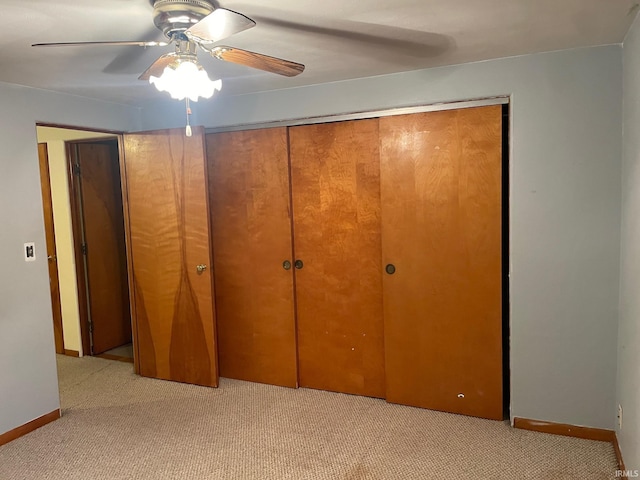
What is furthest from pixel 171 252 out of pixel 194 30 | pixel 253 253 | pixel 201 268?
pixel 194 30

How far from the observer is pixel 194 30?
153 centimetres

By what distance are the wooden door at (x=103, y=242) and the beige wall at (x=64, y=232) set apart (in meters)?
A: 0.11

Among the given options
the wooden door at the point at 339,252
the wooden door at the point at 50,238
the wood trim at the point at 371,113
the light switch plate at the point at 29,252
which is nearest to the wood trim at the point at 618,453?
the wooden door at the point at 339,252

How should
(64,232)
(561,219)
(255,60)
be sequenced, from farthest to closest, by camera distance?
1. (64,232)
2. (561,219)
3. (255,60)

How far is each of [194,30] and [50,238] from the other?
11.3 ft

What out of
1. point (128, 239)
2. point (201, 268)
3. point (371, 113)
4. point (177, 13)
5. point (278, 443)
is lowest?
point (278, 443)

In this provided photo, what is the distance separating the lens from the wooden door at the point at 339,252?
3066 millimetres

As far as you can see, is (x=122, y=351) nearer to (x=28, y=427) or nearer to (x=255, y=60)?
(x=28, y=427)

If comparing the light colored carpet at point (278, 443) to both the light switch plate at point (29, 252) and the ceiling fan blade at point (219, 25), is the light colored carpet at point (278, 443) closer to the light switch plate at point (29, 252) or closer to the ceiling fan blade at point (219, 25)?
the light switch plate at point (29, 252)

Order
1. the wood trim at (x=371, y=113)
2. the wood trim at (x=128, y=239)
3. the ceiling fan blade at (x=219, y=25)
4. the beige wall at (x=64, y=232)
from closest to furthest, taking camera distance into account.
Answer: the ceiling fan blade at (x=219, y=25) → the wood trim at (x=371, y=113) → the wood trim at (x=128, y=239) → the beige wall at (x=64, y=232)

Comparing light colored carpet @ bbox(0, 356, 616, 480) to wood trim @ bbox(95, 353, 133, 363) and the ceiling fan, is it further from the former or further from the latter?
the ceiling fan

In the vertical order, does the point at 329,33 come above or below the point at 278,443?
above

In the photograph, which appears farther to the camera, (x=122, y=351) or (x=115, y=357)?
(x=122, y=351)

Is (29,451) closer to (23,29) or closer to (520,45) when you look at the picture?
(23,29)
